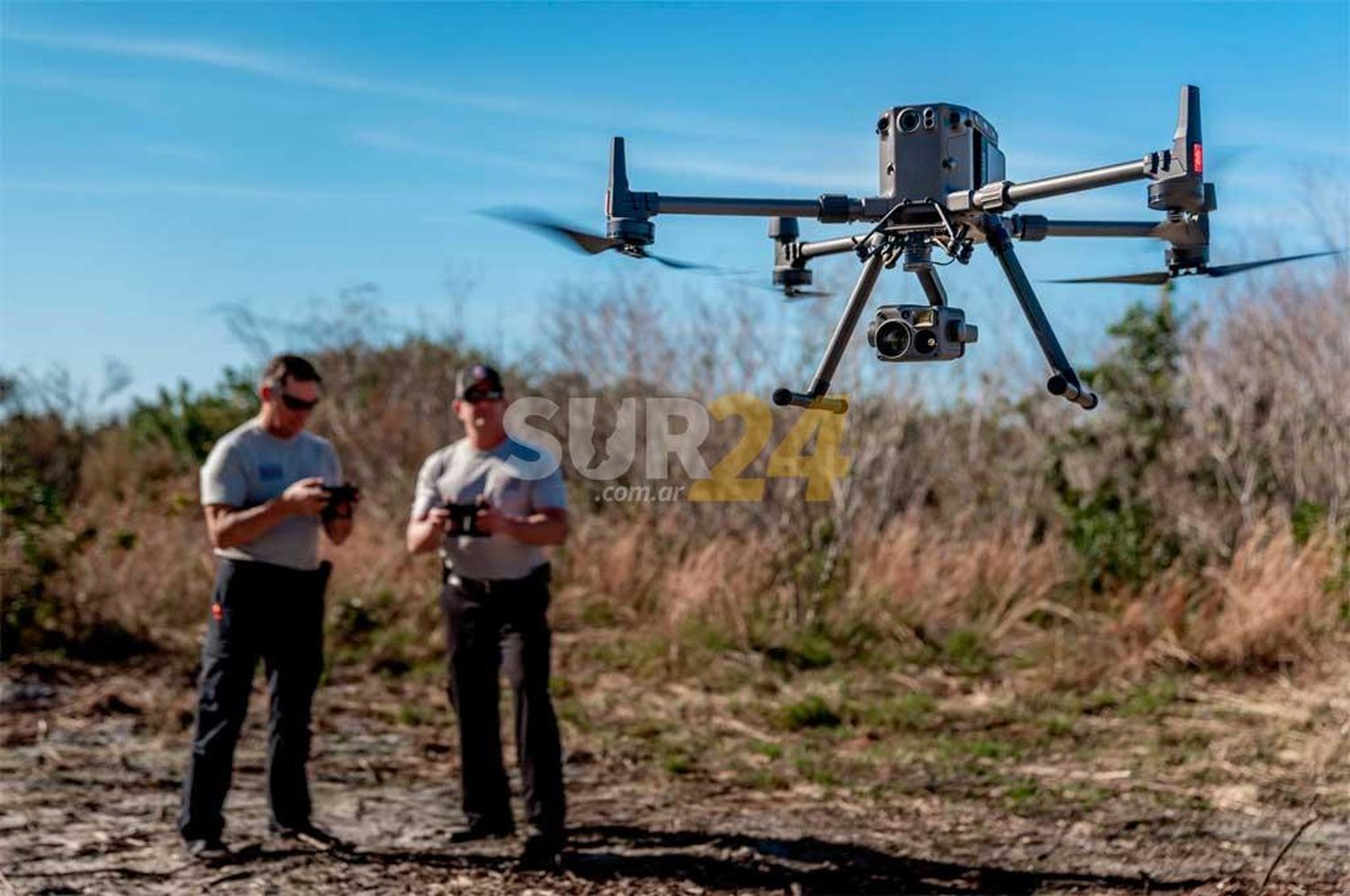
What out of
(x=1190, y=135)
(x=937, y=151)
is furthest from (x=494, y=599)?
(x=1190, y=135)

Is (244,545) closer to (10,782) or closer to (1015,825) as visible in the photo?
(10,782)

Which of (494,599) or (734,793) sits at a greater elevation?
(494,599)

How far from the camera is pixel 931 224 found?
4145mm

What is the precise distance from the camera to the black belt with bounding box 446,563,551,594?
5.96 m

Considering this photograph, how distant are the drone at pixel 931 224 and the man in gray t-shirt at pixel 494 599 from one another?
1729 mm

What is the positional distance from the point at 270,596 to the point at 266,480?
1.53ft

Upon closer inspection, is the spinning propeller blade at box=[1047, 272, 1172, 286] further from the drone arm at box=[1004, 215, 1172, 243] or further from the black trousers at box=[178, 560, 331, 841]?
the black trousers at box=[178, 560, 331, 841]

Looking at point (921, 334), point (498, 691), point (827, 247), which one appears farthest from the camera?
point (498, 691)

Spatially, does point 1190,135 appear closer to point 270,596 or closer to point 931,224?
point 931,224

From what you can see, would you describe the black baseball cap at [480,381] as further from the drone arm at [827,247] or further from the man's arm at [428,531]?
the drone arm at [827,247]

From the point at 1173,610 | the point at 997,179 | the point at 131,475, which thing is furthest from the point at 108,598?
the point at 997,179

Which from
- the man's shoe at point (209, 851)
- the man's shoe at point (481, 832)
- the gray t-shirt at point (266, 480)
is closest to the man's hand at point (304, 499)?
the gray t-shirt at point (266, 480)

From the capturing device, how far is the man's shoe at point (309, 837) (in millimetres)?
6016

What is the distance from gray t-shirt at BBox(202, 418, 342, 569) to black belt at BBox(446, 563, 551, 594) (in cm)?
60
